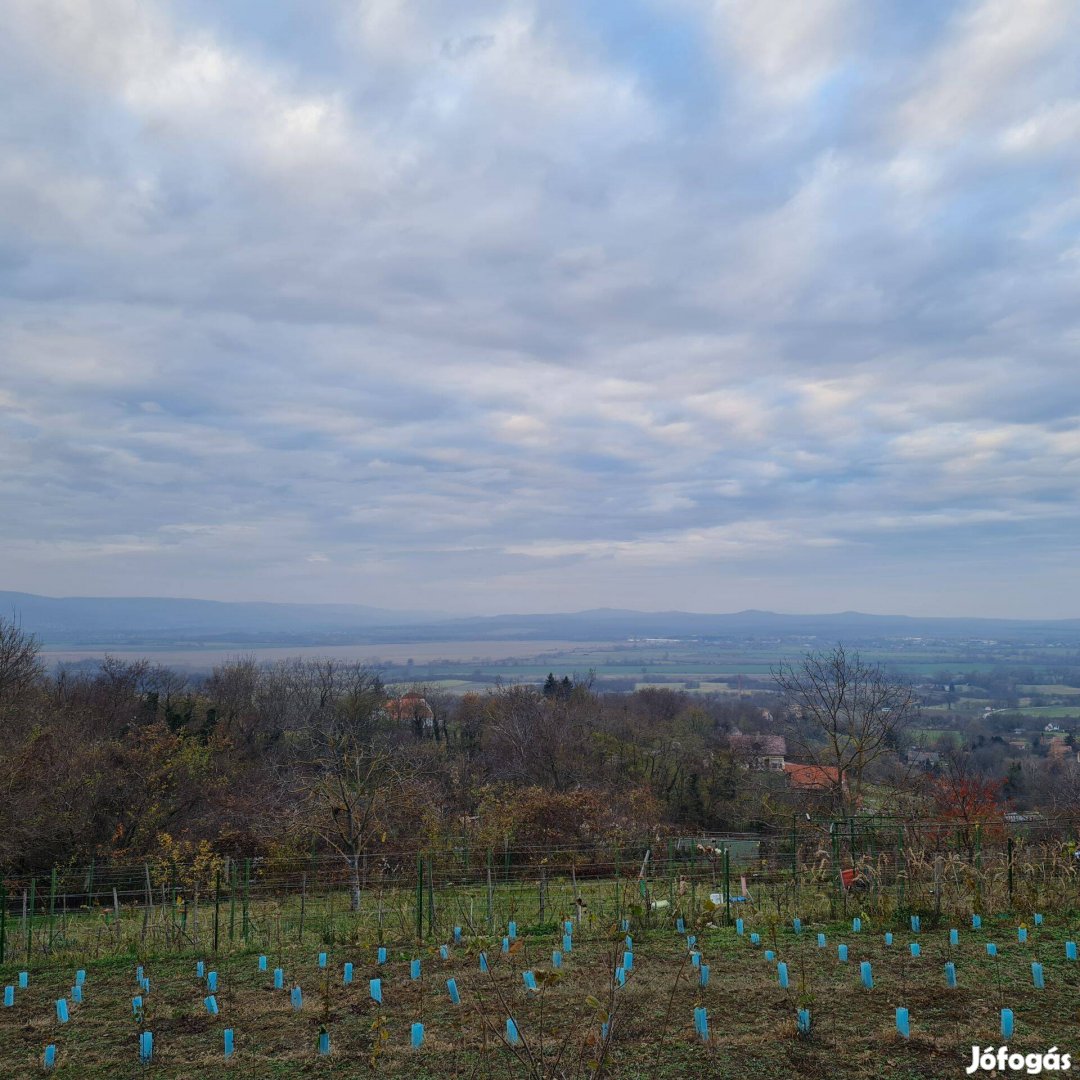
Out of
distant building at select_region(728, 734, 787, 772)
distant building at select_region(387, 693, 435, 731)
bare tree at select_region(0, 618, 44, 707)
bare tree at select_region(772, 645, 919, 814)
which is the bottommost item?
distant building at select_region(728, 734, 787, 772)

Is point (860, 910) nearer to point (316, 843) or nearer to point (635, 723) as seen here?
point (316, 843)

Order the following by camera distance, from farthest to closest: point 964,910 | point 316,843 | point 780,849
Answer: point 780,849 → point 316,843 → point 964,910

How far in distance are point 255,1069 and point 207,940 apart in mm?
5053

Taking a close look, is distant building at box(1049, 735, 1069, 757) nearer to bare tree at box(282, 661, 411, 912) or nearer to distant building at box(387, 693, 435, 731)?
distant building at box(387, 693, 435, 731)

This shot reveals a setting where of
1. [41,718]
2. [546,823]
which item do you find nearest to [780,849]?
[546,823]

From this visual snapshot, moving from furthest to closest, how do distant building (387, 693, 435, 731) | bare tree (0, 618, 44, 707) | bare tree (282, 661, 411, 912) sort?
distant building (387, 693, 435, 731), bare tree (0, 618, 44, 707), bare tree (282, 661, 411, 912)

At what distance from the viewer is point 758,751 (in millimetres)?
40281

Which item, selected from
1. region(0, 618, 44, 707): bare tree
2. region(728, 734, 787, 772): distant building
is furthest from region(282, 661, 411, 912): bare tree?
region(728, 734, 787, 772): distant building

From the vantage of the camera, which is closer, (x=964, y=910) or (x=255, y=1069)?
(x=255, y=1069)

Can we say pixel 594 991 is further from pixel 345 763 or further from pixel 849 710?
pixel 849 710

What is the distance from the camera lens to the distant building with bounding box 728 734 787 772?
36.8 meters

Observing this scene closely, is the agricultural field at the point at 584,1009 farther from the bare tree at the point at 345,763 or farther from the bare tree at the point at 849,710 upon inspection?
the bare tree at the point at 849,710

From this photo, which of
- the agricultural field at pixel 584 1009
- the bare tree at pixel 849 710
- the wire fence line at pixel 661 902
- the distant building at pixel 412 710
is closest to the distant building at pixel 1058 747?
the distant building at pixel 412 710

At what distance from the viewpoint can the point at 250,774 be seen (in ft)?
90.2
